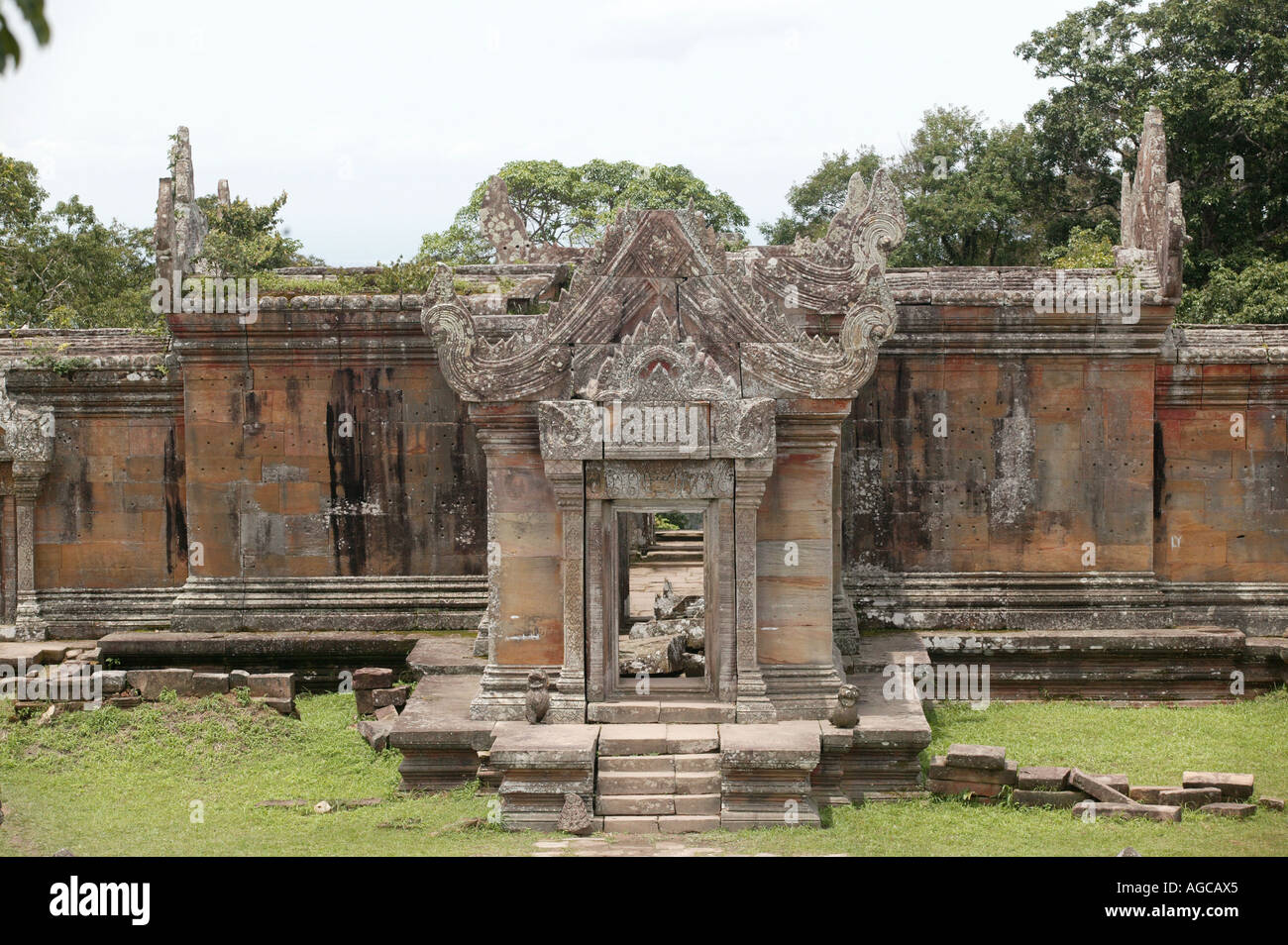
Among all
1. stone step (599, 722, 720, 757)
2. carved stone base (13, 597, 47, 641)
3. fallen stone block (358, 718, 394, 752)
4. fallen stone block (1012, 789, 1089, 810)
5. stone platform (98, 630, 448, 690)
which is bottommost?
fallen stone block (1012, 789, 1089, 810)

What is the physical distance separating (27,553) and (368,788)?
6.59 m

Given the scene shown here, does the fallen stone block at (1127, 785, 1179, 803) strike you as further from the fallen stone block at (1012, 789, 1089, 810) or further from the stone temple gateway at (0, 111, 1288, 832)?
the stone temple gateway at (0, 111, 1288, 832)

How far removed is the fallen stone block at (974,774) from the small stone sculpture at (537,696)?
11.2ft

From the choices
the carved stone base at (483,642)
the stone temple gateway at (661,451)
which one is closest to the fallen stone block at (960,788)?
the stone temple gateway at (661,451)

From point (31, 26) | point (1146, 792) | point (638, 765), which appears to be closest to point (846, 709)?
point (638, 765)

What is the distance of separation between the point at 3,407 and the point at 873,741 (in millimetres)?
10903

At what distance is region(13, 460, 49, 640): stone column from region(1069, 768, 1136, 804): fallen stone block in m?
11.8

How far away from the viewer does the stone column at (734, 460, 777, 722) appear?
12625mm

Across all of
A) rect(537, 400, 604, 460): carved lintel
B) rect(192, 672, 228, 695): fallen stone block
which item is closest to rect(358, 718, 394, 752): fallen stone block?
rect(192, 672, 228, 695): fallen stone block

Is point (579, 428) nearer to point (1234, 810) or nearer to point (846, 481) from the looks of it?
point (846, 481)

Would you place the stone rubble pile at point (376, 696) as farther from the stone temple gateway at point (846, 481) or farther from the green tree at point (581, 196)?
the green tree at point (581, 196)

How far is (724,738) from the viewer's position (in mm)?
12078

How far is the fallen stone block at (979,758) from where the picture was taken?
40.3ft

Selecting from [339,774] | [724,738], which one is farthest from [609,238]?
[339,774]
